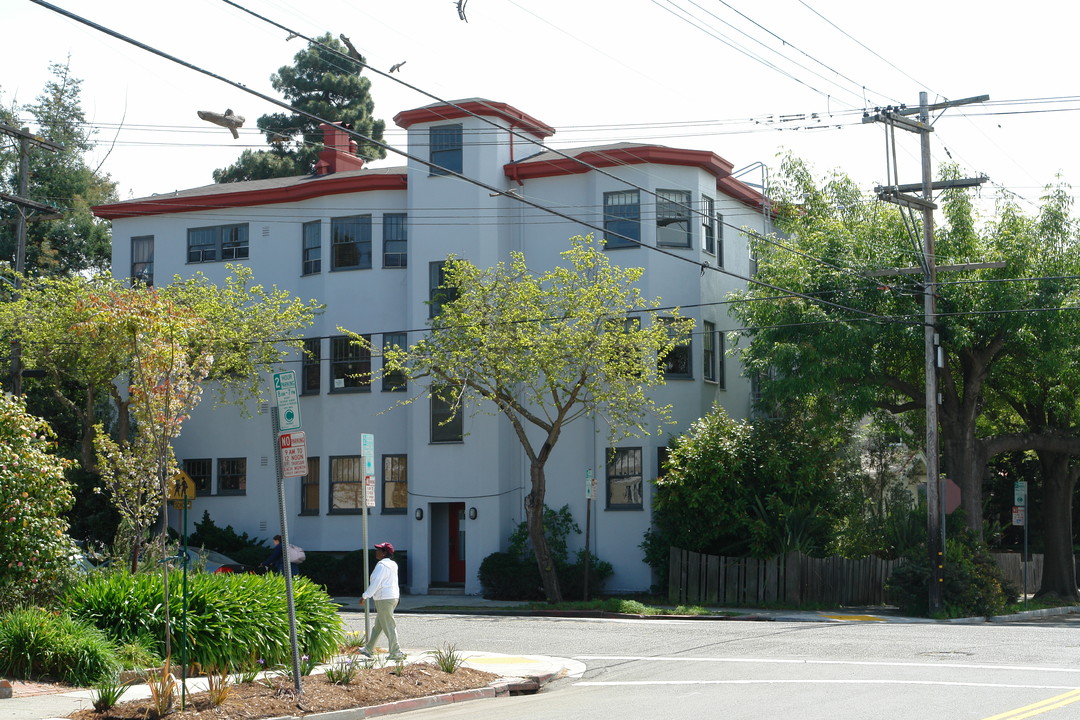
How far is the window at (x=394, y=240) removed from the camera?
110 ft

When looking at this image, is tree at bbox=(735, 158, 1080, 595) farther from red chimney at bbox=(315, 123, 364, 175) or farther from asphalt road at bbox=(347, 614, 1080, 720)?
red chimney at bbox=(315, 123, 364, 175)

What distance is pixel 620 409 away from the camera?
1083 inches

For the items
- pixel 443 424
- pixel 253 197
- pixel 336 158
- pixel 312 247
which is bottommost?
pixel 443 424

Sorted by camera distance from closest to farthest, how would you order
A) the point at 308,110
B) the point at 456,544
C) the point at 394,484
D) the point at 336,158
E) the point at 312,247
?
the point at 456,544
the point at 394,484
the point at 312,247
the point at 336,158
the point at 308,110

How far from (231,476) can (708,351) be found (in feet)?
47.5

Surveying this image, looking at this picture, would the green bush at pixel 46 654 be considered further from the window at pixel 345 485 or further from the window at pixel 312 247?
the window at pixel 312 247

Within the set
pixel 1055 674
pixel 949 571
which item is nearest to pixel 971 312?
pixel 949 571

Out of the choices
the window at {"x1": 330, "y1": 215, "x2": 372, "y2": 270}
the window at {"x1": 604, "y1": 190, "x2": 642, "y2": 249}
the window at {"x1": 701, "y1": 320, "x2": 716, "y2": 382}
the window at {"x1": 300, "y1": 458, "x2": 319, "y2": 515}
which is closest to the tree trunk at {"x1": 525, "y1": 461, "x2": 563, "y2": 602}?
the window at {"x1": 701, "y1": 320, "x2": 716, "y2": 382}

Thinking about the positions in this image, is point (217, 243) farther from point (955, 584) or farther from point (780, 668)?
point (780, 668)

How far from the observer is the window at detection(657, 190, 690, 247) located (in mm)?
31391

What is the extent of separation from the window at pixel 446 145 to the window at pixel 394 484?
8204mm

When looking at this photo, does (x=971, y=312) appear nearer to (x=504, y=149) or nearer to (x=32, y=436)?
(x=504, y=149)

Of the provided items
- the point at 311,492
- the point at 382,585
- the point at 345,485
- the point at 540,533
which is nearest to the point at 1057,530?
the point at 540,533

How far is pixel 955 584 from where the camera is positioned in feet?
82.9
